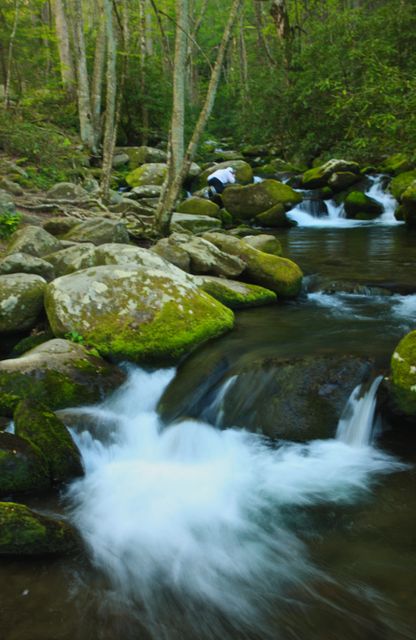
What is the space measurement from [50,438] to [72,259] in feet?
12.8

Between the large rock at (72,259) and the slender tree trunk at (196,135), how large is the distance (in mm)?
2479

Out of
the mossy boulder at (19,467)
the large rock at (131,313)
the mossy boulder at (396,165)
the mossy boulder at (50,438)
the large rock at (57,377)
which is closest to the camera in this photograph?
the mossy boulder at (19,467)

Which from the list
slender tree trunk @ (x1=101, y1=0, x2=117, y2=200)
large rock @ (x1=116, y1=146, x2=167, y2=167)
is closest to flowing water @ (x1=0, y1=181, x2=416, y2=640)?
slender tree trunk @ (x1=101, y1=0, x2=117, y2=200)

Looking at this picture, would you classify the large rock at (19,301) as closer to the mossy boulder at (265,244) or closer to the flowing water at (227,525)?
the flowing water at (227,525)

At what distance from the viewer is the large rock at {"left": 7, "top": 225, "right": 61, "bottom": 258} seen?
7469 mm

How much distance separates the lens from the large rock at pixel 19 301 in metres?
5.72

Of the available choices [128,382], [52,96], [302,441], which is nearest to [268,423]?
[302,441]

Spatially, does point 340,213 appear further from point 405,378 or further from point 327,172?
point 405,378

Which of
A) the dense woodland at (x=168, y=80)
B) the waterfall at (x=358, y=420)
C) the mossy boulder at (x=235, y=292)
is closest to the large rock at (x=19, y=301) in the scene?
the mossy boulder at (x=235, y=292)

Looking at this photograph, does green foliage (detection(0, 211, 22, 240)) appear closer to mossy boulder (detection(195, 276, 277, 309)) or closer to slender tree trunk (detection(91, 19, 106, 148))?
mossy boulder (detection(195, 276, 277, 309))

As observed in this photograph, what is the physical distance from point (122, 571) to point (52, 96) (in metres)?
19.3

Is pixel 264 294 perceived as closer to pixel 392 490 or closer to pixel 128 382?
pixel 128 382

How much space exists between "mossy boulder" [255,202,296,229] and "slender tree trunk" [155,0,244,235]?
18.4ft

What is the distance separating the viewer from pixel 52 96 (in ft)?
60.3
